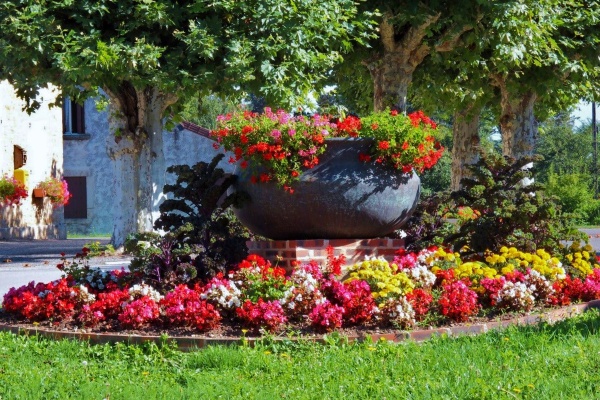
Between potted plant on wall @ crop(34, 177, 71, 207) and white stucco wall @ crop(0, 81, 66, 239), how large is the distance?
0.84 feet

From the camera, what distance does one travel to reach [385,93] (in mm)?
18344

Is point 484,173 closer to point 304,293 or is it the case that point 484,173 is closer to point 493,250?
point 493,250

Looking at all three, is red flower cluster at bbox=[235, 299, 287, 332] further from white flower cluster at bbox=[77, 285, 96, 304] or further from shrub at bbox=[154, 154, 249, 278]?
white flower cluster at bbox=[77, 285, 96, 304]

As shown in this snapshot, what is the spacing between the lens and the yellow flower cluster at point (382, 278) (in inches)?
293

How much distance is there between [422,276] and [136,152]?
11.2 m

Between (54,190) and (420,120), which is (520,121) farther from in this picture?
(420,120)

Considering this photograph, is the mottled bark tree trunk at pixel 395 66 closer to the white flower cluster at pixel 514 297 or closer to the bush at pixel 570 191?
the white flower cluster at pixel 514 297

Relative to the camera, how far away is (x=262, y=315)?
23.0 feet

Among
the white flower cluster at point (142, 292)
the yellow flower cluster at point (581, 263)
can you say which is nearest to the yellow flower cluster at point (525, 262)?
the yellow flower cluster at point (581, 263)

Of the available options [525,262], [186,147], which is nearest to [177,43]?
[525,262]

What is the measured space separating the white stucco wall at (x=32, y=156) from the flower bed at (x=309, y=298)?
19.4 meters

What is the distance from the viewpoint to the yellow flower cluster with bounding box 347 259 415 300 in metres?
7.45

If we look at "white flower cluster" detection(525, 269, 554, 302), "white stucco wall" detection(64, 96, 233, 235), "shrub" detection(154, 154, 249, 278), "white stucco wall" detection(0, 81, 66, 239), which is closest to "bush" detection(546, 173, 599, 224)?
"white stucco wall" detection(64, 96, 233, 235)

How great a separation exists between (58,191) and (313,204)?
21274 millimetres
